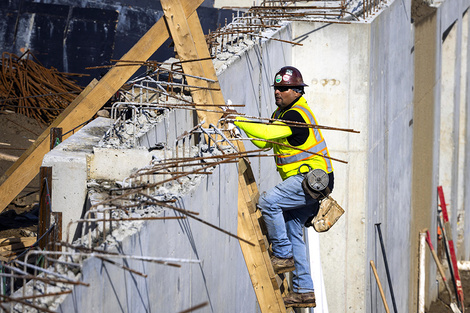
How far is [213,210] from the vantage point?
721 centimetres

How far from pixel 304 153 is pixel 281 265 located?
1.28 meters

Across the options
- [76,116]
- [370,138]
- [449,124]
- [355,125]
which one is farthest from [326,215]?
[449,124]

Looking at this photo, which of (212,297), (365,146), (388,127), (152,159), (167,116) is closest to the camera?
(152,159)

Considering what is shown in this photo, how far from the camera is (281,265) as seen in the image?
27.7 feet

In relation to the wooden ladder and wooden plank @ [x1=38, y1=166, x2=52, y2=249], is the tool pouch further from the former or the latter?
wooden plank @ [x1=38, y1=166, x2=52, y2=249]

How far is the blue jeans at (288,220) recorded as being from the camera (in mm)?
8367

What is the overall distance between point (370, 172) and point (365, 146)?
611 millimetres

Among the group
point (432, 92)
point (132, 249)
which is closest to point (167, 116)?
point (132, 249)

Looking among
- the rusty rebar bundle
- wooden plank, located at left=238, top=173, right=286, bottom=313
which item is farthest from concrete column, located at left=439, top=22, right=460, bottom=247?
wooden plank, located at left=238, top=173, right=286, bottom=313

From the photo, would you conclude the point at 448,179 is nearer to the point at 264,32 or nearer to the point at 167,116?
the point at 264,32

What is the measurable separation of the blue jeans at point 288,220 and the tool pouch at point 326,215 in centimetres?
34

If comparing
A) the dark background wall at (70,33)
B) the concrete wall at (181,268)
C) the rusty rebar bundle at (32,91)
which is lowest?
the concrete wall at (181,268)

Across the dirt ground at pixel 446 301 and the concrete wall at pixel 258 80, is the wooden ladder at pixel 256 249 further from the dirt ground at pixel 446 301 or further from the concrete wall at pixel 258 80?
the dirt ground at pixel 446 301

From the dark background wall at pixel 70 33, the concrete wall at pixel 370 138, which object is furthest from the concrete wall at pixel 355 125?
the dark background wall at pixel 70 33
